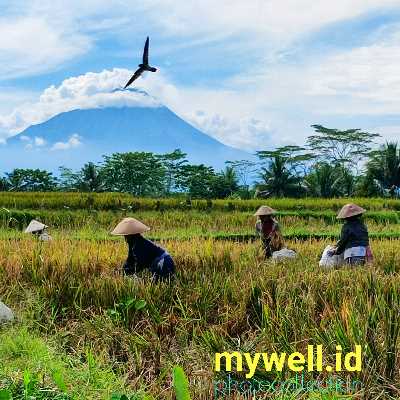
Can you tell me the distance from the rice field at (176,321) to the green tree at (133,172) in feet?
110

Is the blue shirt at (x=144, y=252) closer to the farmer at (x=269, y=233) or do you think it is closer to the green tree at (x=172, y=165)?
the farmer at (x=269, y=233)

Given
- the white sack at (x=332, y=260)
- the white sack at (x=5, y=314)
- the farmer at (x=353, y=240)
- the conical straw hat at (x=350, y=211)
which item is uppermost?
the conical straw hat at (x=350, y=211)

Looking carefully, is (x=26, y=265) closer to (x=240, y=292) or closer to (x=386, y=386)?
(x=240, y=292)

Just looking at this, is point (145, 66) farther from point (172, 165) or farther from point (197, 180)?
point (172, 165)

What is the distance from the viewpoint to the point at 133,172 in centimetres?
4128

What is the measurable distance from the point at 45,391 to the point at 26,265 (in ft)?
11.2

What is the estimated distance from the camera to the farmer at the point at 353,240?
681cm

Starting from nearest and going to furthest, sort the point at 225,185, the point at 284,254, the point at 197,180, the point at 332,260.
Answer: the point at 332,260, the point at 284,254, the point at 225,185, the point at 197,180

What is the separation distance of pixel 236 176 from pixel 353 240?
32097 mm

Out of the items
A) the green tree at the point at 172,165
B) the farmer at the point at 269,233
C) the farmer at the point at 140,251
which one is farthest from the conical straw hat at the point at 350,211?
the green tree at the point at 172,165

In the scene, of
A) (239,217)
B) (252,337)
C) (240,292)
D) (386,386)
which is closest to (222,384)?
(252,337)

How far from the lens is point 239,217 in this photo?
1648 cm

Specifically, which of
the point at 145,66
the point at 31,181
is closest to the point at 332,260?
the point at 145,66

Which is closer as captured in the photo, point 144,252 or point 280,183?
point 144,252
